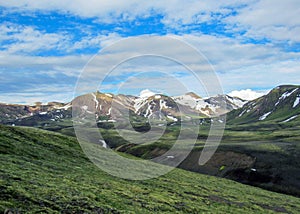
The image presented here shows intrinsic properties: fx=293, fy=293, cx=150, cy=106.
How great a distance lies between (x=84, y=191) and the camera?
33094 millimetres

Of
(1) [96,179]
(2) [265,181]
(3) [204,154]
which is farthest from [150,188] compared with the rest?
(3) [204,154]

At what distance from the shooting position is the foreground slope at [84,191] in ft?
88.3

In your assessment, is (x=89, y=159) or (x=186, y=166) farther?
(x=186, y=166)

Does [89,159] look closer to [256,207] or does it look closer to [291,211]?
[256,207]

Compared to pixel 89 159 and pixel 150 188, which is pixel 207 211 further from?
pixel 89 159

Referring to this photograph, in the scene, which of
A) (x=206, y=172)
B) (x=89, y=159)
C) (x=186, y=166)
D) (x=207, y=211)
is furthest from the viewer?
(x=186, y=166)

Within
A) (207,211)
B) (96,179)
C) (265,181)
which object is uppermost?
(96,179)

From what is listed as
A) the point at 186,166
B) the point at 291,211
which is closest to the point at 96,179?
the point at 291,211

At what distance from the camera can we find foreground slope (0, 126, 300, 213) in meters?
26.9

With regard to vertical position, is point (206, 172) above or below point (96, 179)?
below

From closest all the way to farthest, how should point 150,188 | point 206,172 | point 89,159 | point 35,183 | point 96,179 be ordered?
point 35,183 < point 96,179 < point 150,188 < point 89,159 < point 206,172

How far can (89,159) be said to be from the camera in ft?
197

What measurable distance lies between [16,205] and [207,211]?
916 inches

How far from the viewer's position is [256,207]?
4534 centimetres
